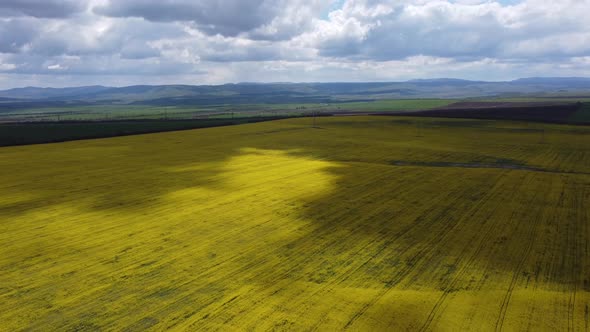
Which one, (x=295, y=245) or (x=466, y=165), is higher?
(x=466, y=165)

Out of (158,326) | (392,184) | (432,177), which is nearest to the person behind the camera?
(158,326)

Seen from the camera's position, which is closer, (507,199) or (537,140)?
(507,199)

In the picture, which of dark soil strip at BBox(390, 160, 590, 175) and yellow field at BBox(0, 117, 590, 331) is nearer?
yellow field at BBox(0, 117, 590, 331)

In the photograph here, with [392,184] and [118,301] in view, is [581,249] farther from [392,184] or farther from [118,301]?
[118,301]

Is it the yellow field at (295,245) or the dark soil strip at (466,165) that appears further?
the dark soil strip at (466,165)

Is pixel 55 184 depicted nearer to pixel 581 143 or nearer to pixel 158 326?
pixel 158 326

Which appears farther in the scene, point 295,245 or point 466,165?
point 466,165

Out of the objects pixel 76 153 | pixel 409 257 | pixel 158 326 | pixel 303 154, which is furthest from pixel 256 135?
pixel 158 326

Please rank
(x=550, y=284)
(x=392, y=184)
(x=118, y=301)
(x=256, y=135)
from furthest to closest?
(x=256, y=135) → (x=392, y=184) → (x=550, y=284) → (x=118, y=301)
